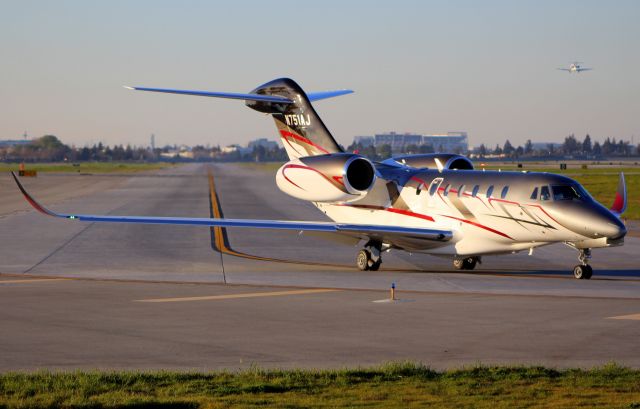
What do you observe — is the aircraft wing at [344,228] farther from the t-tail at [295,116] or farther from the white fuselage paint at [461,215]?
the t-tail at [295,116]

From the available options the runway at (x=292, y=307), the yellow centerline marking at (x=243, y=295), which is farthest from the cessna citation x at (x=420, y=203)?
the yellow centerline marking at (x=243, y=295)

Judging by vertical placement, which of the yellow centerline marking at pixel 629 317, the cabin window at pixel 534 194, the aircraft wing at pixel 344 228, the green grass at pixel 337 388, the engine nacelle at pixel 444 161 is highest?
the engine nacelle at pixel 444 161

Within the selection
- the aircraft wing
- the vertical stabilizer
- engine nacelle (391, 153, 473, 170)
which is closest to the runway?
the aircraft wing

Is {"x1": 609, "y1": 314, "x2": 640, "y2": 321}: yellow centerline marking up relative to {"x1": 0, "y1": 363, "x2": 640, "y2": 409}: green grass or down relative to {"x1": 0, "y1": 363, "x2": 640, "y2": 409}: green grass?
down

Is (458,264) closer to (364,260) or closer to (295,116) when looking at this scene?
(364,260)

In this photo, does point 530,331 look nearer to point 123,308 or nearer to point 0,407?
point 123,308

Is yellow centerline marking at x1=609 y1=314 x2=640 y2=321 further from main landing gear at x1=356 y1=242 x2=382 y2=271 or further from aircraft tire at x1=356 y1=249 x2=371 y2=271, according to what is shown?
aircraft tire at x1=356 y1=249 x2=371 y2=271

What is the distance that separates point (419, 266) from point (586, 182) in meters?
65.2

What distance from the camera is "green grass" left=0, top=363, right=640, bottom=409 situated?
11.4 metres

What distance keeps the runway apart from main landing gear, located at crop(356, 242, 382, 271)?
1.75 ft

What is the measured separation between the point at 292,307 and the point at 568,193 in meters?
8.68

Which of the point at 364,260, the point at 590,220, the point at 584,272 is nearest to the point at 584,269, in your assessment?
the point at 584,272

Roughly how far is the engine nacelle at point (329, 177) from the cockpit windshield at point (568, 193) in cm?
564

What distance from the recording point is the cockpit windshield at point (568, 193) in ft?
80.8
